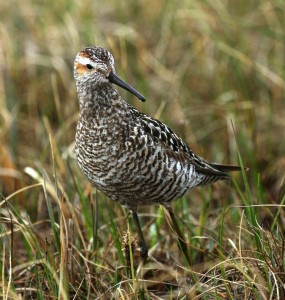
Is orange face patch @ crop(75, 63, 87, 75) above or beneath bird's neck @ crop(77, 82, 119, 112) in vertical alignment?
above

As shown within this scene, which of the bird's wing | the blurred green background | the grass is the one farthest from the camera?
the blurred green background

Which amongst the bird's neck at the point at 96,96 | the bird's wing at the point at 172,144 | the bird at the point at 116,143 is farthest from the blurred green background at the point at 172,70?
the bird's neck at the point at 96,96

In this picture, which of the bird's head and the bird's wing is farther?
A: the bird's wing

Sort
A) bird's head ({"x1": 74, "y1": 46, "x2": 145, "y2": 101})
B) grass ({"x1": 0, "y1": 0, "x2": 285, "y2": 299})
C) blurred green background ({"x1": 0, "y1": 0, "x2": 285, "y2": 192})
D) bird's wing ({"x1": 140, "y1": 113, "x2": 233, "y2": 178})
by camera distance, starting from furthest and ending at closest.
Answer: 1. blurred green background ({"x1": 0, "y1": 0, "x2": 285, "y2": 192})
2. grass ({"x1": 0, "y1": 0, "x2": 285, "y2": 299})
3. bird's wing ({"x1": 140, "y1": 113, "x2": 233, "y2": 178})
4. bird's head ({"x1": 74, "y1": 46, "x2": 145, "y2": 101})

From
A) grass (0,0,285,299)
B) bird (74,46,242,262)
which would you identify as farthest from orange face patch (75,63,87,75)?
grass (0,0,285,299)

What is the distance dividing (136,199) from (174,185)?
0.83ft

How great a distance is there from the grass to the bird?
339 millimetres

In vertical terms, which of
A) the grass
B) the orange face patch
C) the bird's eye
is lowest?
the grass

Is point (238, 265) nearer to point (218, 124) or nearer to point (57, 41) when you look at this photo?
point (218, 124)

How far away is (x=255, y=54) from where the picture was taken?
7480mm

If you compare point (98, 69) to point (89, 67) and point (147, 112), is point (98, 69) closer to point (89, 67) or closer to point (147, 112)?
point (89, 67)

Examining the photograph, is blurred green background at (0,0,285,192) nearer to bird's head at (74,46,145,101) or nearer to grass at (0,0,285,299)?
grass at (0,0,285,299)

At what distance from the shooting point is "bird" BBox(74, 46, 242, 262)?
4219 millimetres

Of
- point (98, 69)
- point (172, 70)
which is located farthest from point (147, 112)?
point (98, 69)
